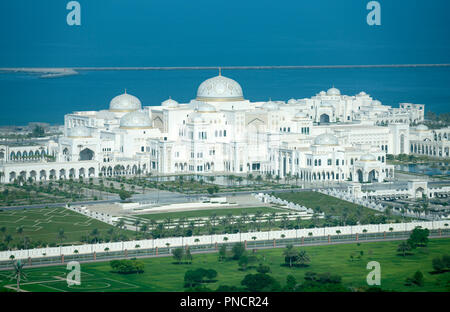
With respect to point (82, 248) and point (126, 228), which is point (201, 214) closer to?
point (126, 228)

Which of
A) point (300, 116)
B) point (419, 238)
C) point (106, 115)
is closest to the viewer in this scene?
point (419, 238)

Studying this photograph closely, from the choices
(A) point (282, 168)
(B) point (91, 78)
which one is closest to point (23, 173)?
(A) point (282, 168)

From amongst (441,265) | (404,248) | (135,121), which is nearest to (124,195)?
(135,121)

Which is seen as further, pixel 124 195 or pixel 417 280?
pixel 124 195

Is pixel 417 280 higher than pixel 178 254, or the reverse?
pixel 178 254

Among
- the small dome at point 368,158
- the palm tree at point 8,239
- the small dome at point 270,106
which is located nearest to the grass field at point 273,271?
the palm tree at point 8,239

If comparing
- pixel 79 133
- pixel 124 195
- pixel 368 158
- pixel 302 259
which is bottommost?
pixel 302 259

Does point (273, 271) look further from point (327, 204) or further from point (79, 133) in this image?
point (79, 133)
